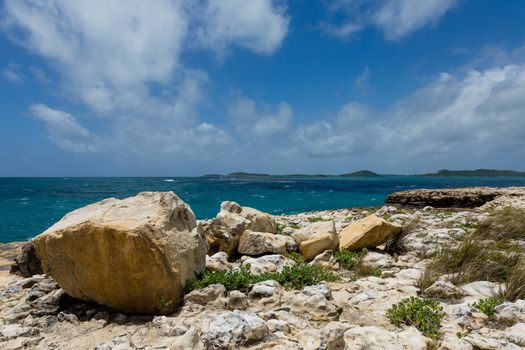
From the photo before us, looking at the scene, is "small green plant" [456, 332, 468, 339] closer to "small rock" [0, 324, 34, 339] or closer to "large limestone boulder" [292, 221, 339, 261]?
"large limestone boulder" [292, 221, 339, 261]

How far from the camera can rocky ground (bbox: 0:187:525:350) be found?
14.4 feet

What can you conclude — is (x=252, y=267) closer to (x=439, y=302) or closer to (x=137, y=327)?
(x=137, y=327)

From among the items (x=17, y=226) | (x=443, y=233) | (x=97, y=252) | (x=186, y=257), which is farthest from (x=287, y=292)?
(x=17, y=226)

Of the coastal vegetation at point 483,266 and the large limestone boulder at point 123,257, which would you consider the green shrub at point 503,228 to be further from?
the large limestone boulder at point 123,257

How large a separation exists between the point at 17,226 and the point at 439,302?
31.2 meters

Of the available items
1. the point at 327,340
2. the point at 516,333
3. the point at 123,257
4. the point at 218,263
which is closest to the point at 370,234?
the point at 218,263

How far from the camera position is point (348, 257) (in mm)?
8430

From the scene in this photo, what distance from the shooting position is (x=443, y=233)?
10375 millimetres

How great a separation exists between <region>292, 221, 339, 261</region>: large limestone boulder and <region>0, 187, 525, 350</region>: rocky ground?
4.30ft

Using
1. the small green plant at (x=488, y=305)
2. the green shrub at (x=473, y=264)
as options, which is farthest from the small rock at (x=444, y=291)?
the small green plant at (x=488, y=305)

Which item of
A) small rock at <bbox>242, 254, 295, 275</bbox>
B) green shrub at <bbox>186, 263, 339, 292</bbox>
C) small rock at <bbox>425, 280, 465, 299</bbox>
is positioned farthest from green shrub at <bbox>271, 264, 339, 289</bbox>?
small rock at <bbox>425, 280, 465, 299</bbox>

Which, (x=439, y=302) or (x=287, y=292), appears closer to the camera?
(x=439, y=302)

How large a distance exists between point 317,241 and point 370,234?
5.38ft

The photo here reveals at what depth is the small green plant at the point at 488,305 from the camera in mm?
5102
